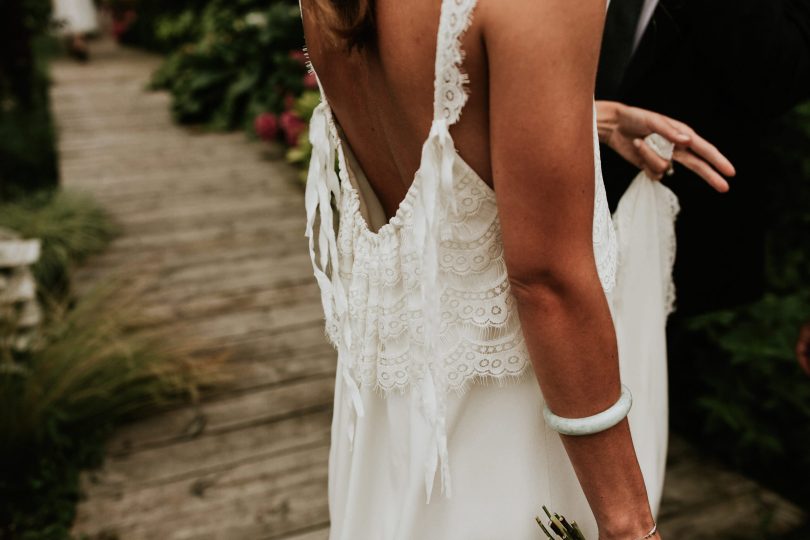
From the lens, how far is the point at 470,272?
0.93 meters

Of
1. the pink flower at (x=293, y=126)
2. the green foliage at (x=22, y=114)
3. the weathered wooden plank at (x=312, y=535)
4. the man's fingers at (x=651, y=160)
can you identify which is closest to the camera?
Result: the man's fingers at (x=651, y=160)

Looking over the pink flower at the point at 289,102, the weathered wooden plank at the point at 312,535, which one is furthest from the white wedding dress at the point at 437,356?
the pink flower at the point at 289,102

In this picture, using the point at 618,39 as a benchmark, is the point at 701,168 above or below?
below

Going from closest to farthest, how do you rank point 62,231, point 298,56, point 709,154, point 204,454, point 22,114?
point 709,154 < point 204,454 < point 62,231 < point 298,56 < point 22,114

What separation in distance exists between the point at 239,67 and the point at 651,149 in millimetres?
6890

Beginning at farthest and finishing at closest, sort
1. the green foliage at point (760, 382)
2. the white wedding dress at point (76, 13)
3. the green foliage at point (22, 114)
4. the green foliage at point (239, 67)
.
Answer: the white wedding dress at point (76, 13) < the green foliage at point (22, 114) < the green foliage at point (239, 67) < the green foliage at point (760, 382)

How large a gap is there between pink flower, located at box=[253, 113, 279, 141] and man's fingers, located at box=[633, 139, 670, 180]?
538 centimetres

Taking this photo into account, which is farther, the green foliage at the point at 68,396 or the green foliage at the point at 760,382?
the green foliage at the point at 68,396

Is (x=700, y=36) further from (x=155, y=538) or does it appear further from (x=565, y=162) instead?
(x=155, y=538)

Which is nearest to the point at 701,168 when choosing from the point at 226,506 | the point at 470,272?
the point at 470,272

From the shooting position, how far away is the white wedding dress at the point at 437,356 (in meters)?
0.89

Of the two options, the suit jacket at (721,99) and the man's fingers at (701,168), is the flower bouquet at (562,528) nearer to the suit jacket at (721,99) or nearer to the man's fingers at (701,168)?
the man's fingers at (701,168)

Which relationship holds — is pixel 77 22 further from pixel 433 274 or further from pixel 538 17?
pixel 538 17

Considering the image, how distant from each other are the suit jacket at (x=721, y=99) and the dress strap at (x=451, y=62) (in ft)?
2.31
